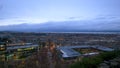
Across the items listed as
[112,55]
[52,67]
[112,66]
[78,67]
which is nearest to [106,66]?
[112,66]

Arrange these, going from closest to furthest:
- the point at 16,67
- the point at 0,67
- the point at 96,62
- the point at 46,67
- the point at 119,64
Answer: the point at 119,64 → the point at 96,62 → the point at 0,67 → the point at 16,67 → the point at 46,67

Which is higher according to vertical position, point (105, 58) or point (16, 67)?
point (105, 58)

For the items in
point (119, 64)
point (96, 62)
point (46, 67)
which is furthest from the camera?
point (46, 67)

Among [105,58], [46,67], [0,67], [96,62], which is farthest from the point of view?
[46,67]

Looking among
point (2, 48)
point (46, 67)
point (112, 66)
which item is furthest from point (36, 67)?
point (112, 66)

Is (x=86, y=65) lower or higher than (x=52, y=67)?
higher

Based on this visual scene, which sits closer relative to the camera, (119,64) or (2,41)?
(119,64)

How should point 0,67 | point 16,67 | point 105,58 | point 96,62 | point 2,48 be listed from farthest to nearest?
point 2,48 → point 16,67 → point 0,67 → point 105,58 → point 96,62

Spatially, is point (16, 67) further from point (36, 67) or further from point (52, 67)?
point (52, 67)

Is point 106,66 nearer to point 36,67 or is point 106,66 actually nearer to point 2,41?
point 36,67
